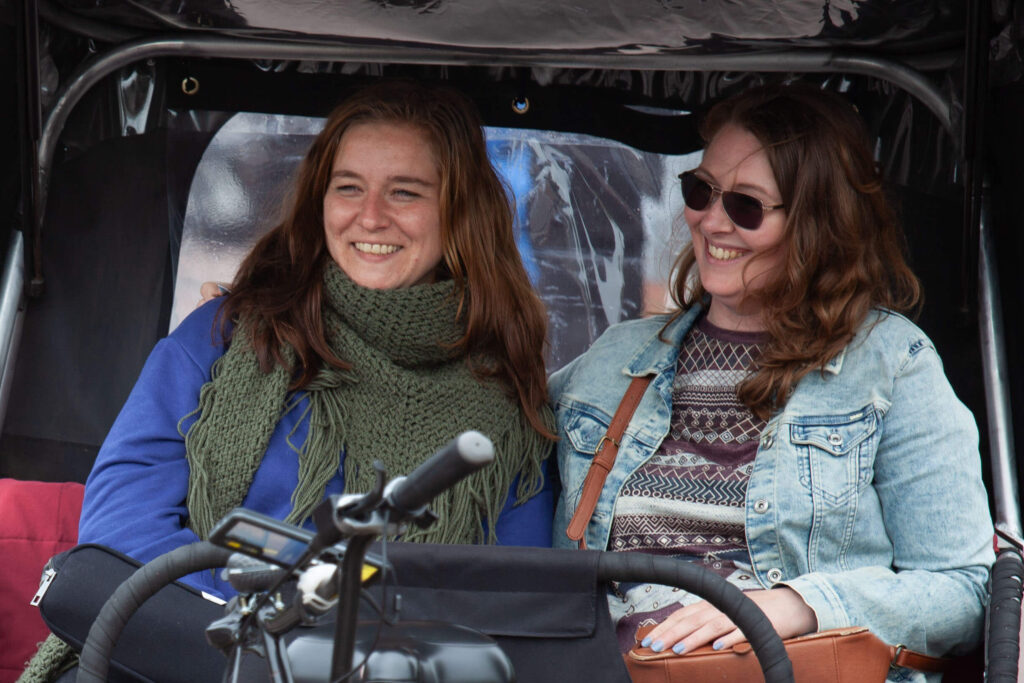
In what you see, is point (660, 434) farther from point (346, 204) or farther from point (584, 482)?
point (346, 204)

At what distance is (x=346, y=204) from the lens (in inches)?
104

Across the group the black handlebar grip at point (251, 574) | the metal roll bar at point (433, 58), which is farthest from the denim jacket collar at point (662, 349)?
the black handlebar grip at point (251, 574)

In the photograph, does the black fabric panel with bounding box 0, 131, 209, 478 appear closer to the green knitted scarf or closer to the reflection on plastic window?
the reflection on plastic window

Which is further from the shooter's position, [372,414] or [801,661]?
[372,414]

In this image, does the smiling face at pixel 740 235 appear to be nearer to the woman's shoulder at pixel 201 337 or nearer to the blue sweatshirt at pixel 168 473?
the blue sweatshirt at pixel 168 473

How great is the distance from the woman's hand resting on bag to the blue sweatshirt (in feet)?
2.08

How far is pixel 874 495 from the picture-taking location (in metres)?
2.32

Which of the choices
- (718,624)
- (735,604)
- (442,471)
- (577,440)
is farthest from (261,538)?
(577,440)

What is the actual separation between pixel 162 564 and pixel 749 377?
1.36 metres

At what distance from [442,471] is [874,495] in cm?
155

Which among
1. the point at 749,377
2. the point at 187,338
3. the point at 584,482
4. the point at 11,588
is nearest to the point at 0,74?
the point at 187,338

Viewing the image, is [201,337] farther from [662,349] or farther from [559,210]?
[559,210]

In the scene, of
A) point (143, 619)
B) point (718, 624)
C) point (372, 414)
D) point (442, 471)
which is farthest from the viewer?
point (372, 414)

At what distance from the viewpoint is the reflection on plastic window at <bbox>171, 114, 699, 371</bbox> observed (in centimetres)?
319
